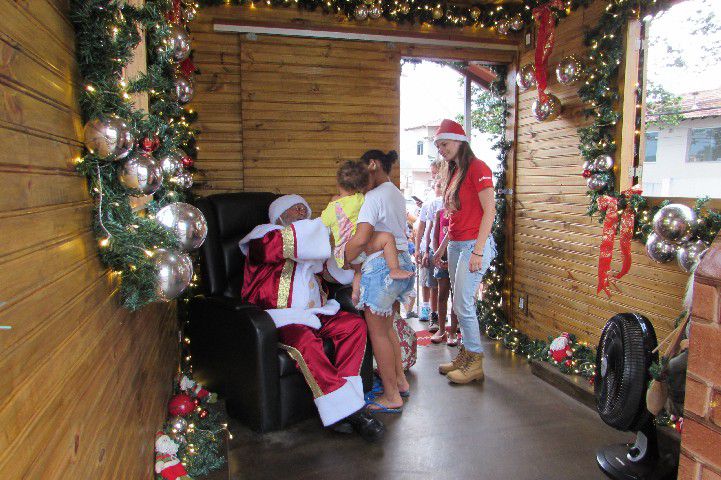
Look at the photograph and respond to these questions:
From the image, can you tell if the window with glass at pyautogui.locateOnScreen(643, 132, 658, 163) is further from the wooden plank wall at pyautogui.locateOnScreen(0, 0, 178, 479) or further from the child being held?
the wooden plank wall at pyautogui.locateOnScreen(0, 0, 178, 479)

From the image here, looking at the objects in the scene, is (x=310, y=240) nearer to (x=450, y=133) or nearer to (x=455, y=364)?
(x=450, y=133)

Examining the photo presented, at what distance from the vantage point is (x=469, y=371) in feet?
11.2

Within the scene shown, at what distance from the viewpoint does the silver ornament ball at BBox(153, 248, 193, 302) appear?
1.33m

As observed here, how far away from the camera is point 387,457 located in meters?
2.48

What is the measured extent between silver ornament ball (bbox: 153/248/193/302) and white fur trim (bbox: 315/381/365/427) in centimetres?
145

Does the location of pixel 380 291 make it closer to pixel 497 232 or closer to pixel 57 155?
pixel 57 155

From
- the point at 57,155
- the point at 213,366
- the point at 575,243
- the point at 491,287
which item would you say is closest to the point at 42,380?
the point at 57,155

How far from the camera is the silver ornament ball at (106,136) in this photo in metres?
1.17

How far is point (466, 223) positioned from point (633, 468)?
1648 mm

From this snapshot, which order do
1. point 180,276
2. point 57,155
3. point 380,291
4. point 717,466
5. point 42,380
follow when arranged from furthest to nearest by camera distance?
point 380,291, point 180,276, point 57,155, point 42,380, point 717,466

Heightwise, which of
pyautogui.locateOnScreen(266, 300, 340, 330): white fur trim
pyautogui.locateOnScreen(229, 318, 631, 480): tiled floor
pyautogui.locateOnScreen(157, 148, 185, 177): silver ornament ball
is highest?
pyautogui.locateOnScreen(157, 148, 185, 177): silver ornament ball

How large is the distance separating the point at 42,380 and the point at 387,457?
1970mm

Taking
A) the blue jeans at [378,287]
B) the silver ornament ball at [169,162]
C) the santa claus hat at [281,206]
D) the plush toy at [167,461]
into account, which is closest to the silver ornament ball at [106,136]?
the silver ornament ball at [169,162]

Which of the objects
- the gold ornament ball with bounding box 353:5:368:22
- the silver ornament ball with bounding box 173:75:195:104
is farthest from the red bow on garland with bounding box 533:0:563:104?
the silver ornament ball with bounding box 173:75:195:104
